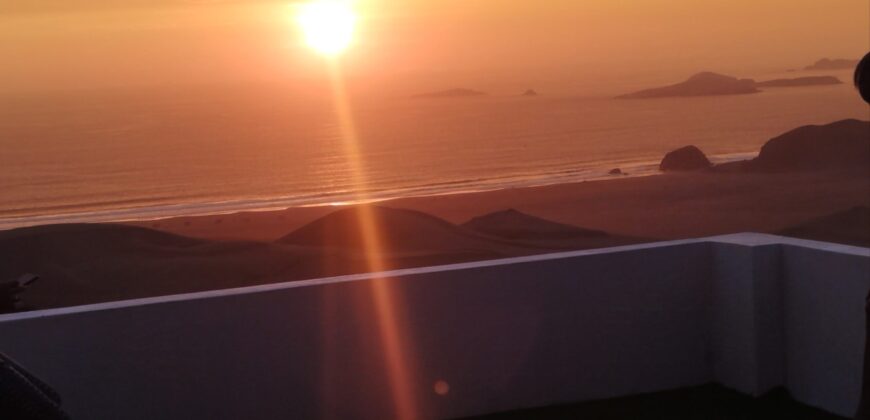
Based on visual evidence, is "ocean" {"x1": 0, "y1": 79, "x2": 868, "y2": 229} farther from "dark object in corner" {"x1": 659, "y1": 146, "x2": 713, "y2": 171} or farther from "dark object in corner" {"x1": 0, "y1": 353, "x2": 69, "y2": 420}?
"dark object in corner" {"x1": 0, "y1": 353, "x2": 69, "y2": 420}

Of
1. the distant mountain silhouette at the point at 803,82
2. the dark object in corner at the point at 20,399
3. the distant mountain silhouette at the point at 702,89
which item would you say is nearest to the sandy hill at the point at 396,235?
the dark object in corner at the point at 20,399

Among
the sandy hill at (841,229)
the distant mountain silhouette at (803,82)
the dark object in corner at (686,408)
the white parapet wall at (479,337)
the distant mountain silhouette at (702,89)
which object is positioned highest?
the white parapet wall at (479,337)

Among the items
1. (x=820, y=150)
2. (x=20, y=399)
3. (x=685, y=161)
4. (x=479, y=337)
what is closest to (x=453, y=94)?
(x=685, y=161)

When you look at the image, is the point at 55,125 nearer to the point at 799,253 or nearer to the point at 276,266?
the point at 276,266

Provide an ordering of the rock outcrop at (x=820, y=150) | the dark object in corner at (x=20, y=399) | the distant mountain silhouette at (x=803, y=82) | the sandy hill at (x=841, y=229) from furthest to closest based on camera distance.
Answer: the distant mountain silhouette at (x=803, y=82) → the rock outcrop at (x=820, y=150) → the sandy hill at (x=841, y=229) → the dark object in corner at (x=20, y=399)

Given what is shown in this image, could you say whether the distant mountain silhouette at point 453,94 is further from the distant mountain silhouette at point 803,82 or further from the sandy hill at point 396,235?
the sandy hill at point 396,235

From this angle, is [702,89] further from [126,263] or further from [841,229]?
[126,263]
